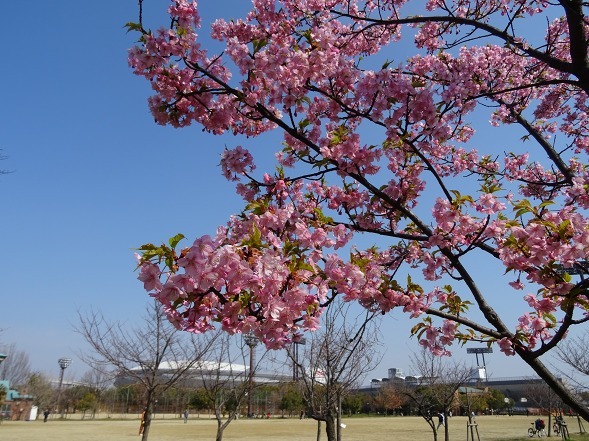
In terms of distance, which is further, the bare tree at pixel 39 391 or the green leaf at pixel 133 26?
the bare tree at pixel 39 391

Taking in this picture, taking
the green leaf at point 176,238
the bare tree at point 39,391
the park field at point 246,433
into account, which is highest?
the green leaf at point 176,238

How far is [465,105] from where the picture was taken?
4.07 meters

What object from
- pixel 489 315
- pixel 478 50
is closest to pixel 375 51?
pixel 478 50

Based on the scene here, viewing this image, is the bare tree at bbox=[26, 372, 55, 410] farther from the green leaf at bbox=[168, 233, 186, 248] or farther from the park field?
the green leaf at bbox=[168, 233, 186, 248]

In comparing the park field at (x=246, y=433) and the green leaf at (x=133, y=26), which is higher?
the green leaf at (x=133, y=26)

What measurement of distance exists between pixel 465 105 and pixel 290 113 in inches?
67.4

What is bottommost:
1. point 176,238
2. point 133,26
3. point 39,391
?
point 39,391

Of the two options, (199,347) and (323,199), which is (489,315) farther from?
(199,347)

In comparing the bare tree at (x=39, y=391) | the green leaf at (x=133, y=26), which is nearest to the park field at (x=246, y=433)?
the green leaf at (x=133, y=26)

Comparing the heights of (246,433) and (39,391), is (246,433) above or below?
below

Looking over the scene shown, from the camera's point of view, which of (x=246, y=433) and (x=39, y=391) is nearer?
(x=246, y=433)

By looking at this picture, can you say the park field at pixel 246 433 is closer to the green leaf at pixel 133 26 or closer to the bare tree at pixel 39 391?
the green leaf at pixel 133 26

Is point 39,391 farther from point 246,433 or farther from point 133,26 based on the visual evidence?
point 133,26

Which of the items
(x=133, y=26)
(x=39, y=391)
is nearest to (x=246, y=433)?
(x=133, y=26)
